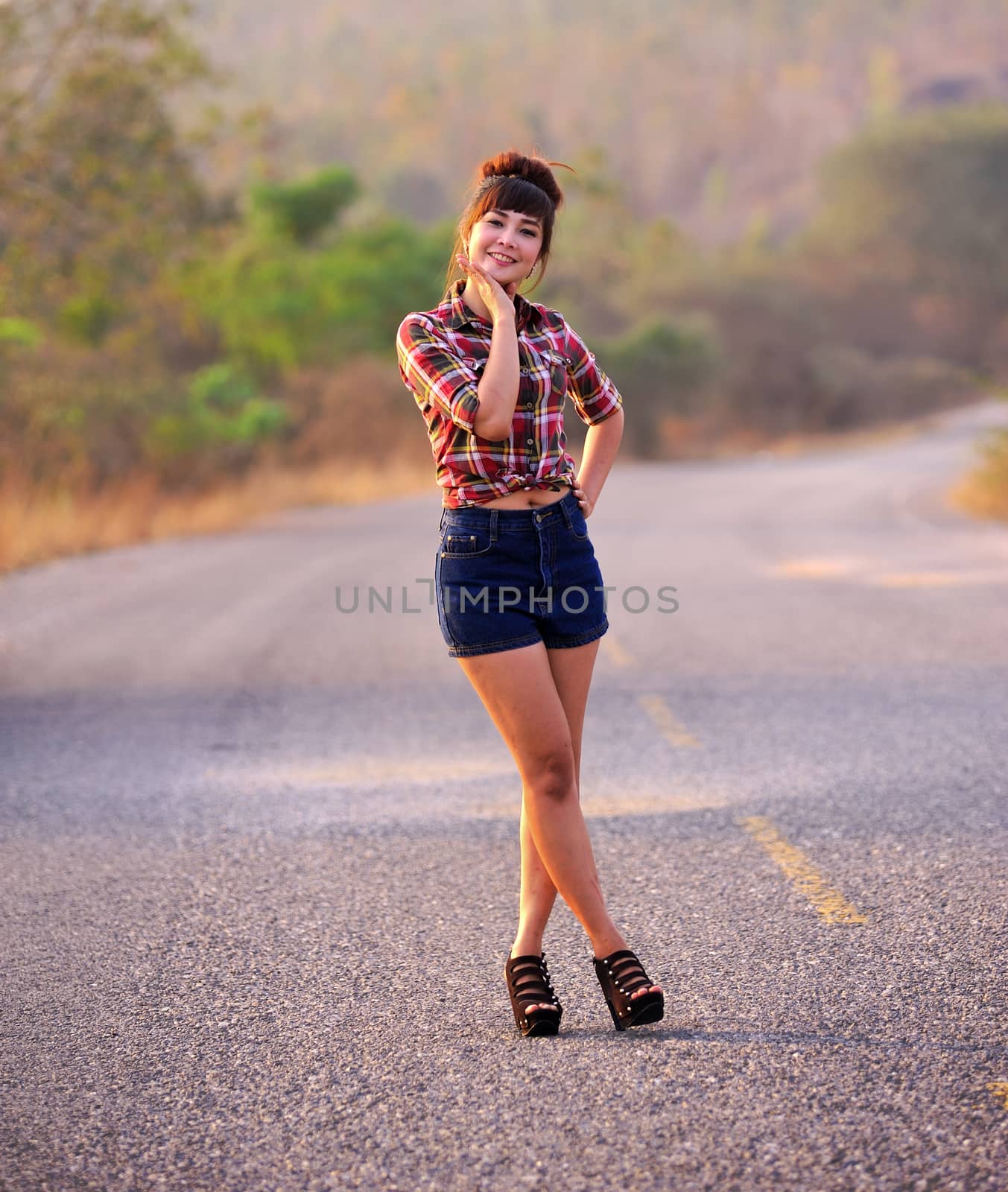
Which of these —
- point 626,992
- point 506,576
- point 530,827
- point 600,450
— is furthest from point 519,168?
point 626,992

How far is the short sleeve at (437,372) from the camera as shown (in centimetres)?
353

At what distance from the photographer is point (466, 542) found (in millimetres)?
3668

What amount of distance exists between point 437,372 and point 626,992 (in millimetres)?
1571

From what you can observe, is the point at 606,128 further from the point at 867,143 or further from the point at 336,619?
the point at 336,619

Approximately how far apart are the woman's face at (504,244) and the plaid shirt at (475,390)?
10 centimetres

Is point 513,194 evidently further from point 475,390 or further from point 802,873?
point 802,873

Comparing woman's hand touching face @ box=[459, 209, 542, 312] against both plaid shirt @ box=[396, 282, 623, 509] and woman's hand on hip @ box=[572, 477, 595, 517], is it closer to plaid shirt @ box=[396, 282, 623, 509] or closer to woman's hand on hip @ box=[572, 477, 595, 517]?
plaid shirt @ box=[396, 282, 623, 509]

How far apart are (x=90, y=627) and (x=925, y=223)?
267 feet

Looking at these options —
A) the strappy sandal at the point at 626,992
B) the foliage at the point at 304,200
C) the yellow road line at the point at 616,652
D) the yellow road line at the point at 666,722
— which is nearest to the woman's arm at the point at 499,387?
the strappy sandal at the point at 626,992

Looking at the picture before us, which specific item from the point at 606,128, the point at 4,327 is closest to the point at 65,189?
the point at 4,327

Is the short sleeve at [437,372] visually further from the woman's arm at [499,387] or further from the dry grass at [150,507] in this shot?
the dry grass at [150,507]

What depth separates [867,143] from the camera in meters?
89.4

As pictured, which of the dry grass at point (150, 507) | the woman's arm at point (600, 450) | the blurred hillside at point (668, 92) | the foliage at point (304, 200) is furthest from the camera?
the blurred hillside at point (668, 92)

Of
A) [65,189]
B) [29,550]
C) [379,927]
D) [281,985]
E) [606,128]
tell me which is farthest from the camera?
[606,128]
